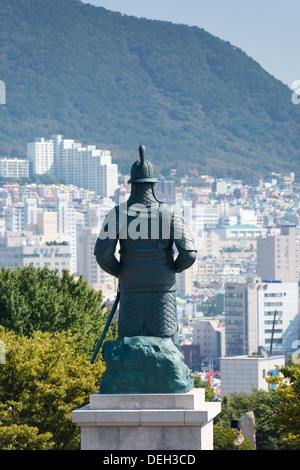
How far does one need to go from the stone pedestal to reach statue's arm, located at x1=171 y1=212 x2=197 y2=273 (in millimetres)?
1758

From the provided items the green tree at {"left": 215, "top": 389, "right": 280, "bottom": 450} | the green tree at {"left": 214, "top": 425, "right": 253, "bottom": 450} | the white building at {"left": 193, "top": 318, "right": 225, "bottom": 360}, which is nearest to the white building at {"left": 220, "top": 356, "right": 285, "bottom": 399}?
the green tree at {"left": 215, "top": 389, "right": 280, "bottom": 450}

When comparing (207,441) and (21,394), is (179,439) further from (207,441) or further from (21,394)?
(21,394)

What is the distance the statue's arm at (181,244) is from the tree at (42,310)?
13736 mm

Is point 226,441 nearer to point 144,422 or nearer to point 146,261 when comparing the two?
point 146,261

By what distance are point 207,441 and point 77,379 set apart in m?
7.70

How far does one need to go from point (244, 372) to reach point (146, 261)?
75.4 metres

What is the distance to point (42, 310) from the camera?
3095cm

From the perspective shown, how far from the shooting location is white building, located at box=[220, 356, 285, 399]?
286ft

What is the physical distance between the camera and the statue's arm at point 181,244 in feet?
49.9

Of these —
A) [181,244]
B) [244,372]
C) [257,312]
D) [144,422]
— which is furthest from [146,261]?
[257,312]

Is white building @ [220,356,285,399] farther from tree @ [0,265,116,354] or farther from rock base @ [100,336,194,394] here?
rock base @ [100,336,194,394]

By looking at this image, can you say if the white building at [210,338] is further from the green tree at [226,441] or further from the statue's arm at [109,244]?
the statue's arm at [109,244]

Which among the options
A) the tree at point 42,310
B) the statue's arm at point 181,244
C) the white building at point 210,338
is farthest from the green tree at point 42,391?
the white building at point 210,338
